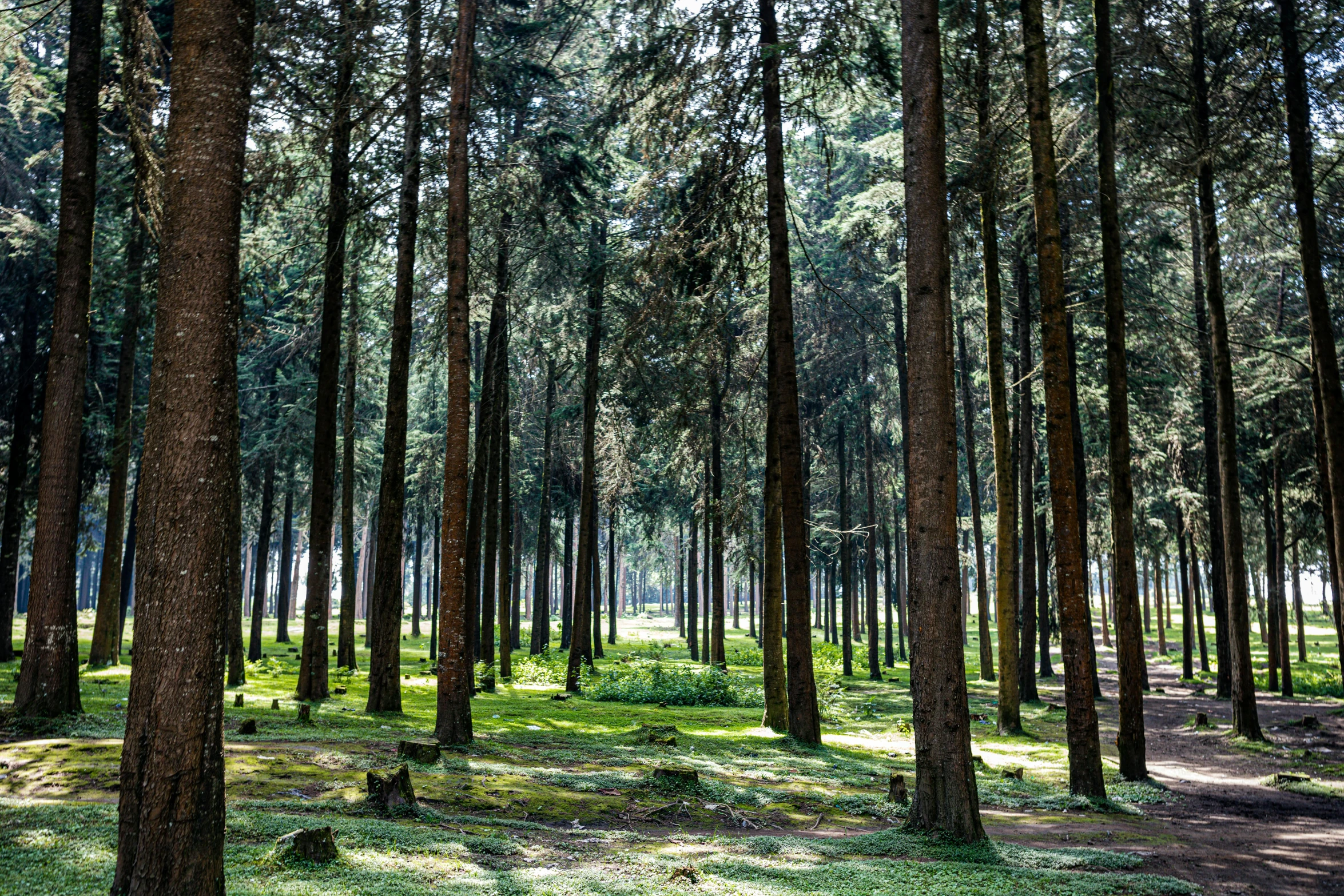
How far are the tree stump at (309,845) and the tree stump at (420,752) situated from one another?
4325 millimetres

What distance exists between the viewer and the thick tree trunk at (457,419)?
11.6 metres

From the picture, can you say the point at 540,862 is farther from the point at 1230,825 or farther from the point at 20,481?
the point at 20,481

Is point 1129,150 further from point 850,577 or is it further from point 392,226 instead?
point 850,577

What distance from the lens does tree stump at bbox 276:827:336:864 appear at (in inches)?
213

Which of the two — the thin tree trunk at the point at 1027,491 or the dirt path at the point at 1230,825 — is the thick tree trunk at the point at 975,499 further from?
the dirt path at the point at 1230,825

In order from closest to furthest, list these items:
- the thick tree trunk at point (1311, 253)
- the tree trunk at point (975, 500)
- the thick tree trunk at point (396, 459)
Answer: the thick tree trunk at point (1311, 253) → the thick tree trunk at point (396, 459) → the tree trunk at point (975, 500)

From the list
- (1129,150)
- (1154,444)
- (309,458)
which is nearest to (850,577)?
(1154,444)

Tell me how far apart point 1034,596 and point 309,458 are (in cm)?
2249

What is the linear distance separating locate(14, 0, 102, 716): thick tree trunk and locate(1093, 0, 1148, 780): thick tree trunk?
1329 centimetres

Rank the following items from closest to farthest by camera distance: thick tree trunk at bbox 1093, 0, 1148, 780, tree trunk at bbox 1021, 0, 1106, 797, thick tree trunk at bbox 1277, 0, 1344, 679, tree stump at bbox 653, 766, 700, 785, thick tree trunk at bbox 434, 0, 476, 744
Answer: tree stump at bbox 653, 766, 700, 785, tree trunk at bbox 1021, 0, 1106, 797, thick tree trunk at bbox 1093, 0, 1148, 780, thick tree trunk at bbox 434, 0, 476, 744, thick tree trunk at bbox 1277, 0, 1344, 679

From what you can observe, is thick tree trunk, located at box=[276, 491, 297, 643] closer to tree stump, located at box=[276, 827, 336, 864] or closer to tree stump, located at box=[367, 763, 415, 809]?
tree stump, located at box=[367, 763, 415, 809]

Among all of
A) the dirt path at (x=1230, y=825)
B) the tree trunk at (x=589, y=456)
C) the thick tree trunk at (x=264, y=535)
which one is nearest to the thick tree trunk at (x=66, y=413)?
the dirt path at (x=1230, y=825)

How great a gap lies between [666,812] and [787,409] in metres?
7.17

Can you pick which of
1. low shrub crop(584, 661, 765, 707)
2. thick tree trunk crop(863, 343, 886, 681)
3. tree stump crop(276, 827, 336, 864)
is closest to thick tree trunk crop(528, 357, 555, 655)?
low shrub crop(584, 661, 765, 707)
